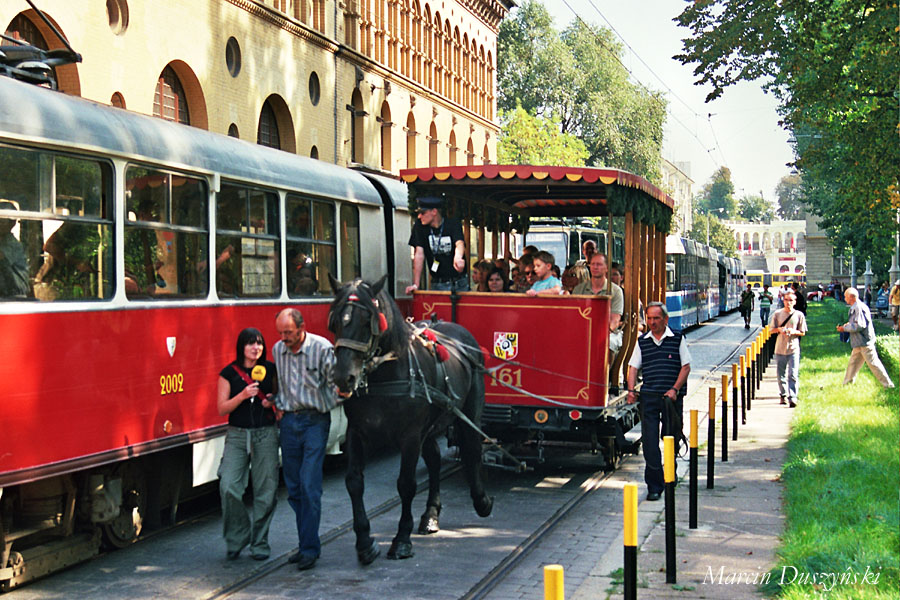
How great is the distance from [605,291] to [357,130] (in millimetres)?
24454

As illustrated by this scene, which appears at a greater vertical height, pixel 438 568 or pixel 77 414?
pixel 77 414

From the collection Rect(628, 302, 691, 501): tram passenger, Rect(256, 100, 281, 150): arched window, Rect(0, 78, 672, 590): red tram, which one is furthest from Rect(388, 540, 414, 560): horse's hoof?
Rect(256, 100, 281, 150): arched window

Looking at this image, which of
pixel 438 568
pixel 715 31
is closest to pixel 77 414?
pixel 438 568

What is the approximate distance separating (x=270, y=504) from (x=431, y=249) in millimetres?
4155

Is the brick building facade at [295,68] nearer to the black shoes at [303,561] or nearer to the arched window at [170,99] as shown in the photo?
the arched window at [170,99]

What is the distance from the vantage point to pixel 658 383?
11.3 metres

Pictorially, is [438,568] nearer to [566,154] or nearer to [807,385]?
[807,385]

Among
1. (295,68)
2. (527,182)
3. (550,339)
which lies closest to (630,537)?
(550,339)

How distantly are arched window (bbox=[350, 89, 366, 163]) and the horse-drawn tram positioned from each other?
22.9m

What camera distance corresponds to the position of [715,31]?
20906 mm

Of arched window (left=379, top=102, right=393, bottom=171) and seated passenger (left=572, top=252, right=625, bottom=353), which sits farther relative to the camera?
arched window (left=379, top=102, right=393, bottom=171)

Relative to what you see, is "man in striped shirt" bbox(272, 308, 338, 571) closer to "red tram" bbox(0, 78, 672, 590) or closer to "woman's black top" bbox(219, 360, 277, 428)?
"woman's black top" bbox(219, 360, 277, 428)

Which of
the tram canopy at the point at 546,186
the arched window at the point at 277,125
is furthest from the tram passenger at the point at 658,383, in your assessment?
the arched window at the point at 277,125

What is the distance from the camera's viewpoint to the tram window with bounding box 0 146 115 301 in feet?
26.1
